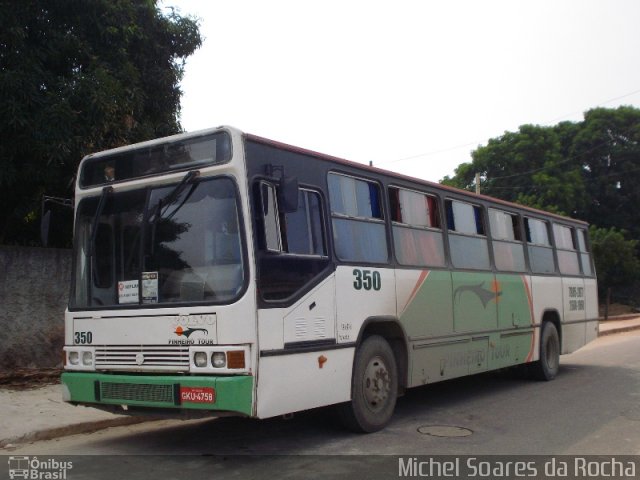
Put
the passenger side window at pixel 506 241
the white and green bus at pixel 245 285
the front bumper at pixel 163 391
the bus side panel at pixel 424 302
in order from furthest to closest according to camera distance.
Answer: the passenger side window at pixel 506 241
the bus side panel at pixel 424 302
the white and green bus at pixel 245 285
the front bumper at pixel 163 391

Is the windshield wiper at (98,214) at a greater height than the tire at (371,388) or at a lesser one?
greater

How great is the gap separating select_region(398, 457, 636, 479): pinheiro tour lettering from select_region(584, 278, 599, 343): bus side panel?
8.11 m

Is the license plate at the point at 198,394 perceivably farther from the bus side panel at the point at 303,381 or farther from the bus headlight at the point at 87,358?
the bus headlight at the point at 87,358

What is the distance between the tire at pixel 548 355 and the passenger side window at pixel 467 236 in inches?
101

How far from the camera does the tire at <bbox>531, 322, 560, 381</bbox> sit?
1198 cm

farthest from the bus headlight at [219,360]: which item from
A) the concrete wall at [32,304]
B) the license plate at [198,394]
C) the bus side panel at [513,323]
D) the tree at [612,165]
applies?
the tree at [612,165]

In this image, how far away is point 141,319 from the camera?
250 inches

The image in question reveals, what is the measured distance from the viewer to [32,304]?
11.0m

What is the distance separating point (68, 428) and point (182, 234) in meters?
3.03

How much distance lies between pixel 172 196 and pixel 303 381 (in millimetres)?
2126

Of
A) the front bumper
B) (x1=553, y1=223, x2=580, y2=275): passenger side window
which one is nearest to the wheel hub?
the front bumper

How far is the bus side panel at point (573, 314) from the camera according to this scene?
13039 millimetres

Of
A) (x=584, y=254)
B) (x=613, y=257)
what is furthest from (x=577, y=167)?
(x=584, y=254)

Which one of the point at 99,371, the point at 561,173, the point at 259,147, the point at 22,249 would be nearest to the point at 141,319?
the point at 99,371
